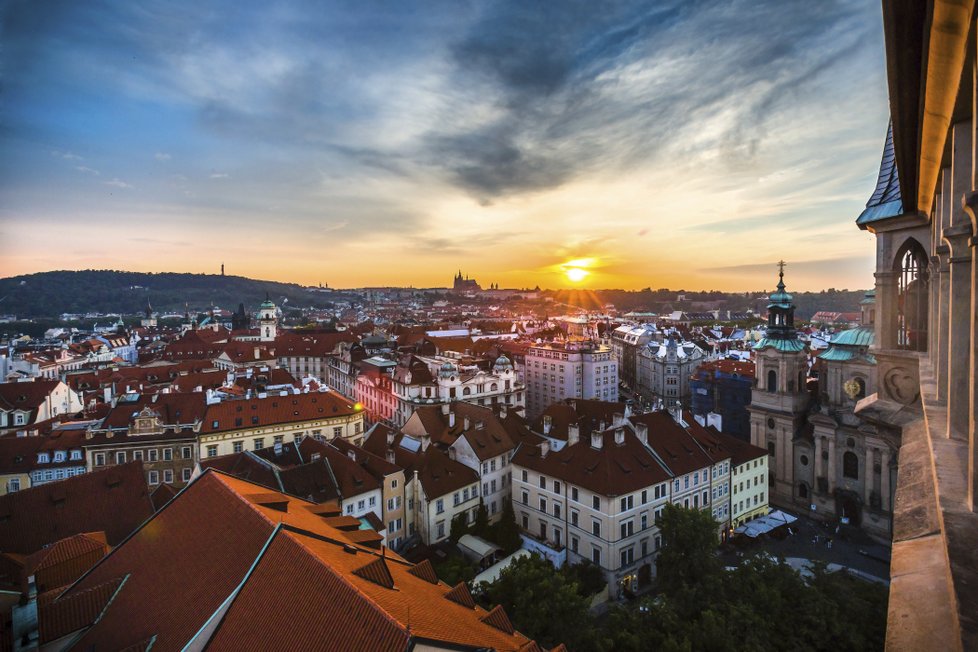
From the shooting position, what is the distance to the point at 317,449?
2992cm

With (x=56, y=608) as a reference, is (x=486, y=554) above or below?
below

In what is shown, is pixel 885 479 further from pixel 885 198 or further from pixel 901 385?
pixel 885 198

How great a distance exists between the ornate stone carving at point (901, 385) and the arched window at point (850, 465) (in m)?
35.8

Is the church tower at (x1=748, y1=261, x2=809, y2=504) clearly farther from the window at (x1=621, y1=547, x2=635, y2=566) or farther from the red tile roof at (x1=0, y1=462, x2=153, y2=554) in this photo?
the red tile roof at (x1=0, y1=462, x2=153, y2=554)

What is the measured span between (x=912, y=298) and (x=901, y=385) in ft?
6.48

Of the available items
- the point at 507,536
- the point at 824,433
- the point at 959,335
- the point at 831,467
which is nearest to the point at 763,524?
the point at 831,467

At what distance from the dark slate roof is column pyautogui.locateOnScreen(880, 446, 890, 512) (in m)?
33.7

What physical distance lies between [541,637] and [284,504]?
9871 millimetres

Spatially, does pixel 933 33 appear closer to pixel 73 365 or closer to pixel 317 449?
pixel 317 449

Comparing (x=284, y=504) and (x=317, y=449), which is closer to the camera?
(x=284, y=504)

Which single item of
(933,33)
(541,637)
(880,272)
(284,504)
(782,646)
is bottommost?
(541,637)

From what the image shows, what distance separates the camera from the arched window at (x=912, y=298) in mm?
10172

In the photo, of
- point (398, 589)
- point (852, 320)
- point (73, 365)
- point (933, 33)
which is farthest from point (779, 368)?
point (852, 320)

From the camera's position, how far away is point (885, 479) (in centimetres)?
3619
